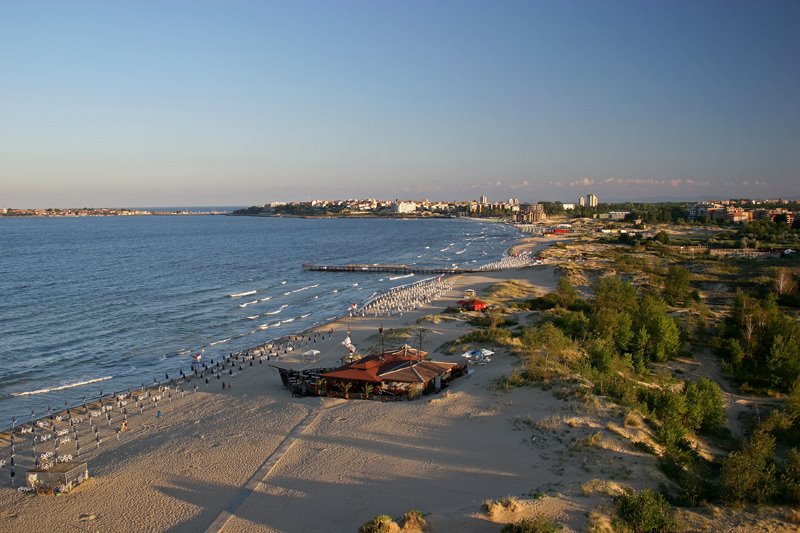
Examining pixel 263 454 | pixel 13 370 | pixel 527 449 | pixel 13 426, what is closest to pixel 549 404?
pixel 527 449

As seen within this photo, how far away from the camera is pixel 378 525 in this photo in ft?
42.0

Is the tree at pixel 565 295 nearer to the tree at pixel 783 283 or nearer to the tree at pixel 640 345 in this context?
the tree at pixel 640 345

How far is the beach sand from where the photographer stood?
14.6 meters

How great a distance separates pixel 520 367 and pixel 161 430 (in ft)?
47.9

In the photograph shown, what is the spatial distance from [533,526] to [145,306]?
47217mm

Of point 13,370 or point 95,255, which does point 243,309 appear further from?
point 95,255

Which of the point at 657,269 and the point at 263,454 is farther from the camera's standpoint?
the point at 657,269

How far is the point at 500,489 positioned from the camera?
1485cm

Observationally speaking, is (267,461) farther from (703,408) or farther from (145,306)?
(145,306)

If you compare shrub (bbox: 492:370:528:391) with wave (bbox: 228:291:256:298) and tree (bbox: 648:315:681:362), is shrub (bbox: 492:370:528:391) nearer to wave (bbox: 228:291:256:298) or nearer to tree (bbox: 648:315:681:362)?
tree (bbox: 648:315:681:362)

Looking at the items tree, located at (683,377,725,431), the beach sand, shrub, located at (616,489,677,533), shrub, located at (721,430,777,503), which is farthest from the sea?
shrub, located at (721,430,777,503)

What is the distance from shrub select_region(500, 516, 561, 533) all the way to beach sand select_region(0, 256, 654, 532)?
54cm

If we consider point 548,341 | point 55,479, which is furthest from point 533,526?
point 548,341

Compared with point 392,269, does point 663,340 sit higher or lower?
higher
